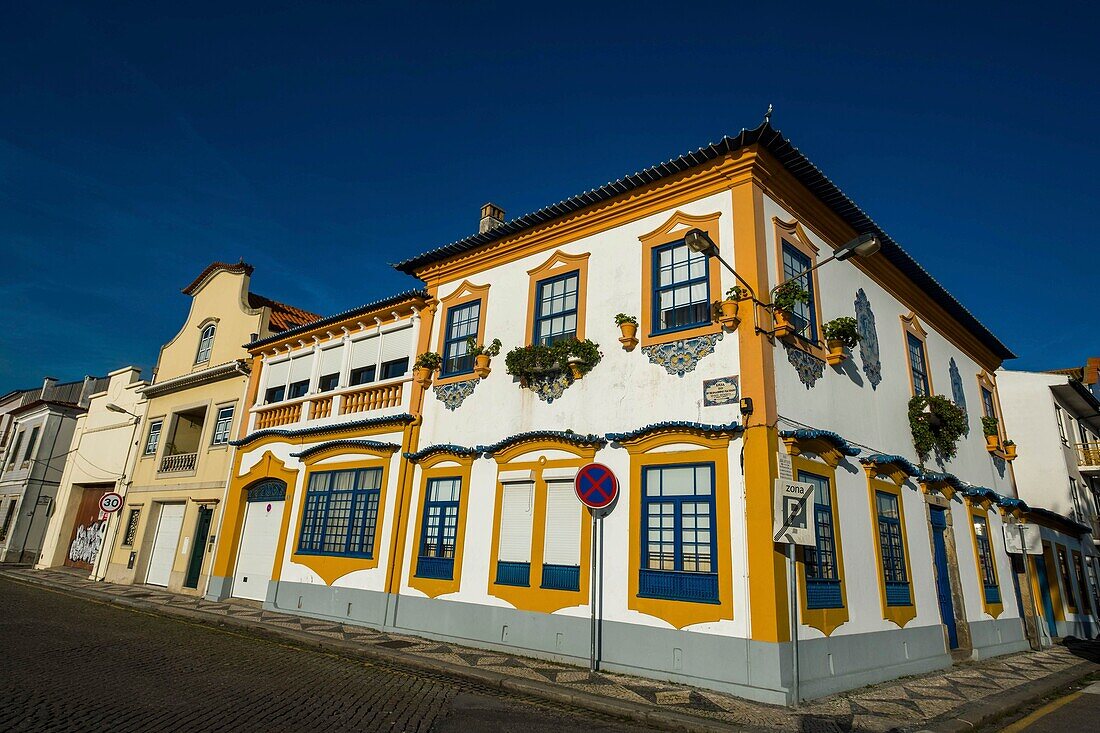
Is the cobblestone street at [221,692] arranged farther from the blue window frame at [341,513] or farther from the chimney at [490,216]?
the chimney at [490,216]

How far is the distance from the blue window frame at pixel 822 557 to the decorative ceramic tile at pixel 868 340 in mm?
3398

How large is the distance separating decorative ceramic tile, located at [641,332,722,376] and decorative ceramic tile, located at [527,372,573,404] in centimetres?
181

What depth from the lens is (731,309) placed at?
1007 cm

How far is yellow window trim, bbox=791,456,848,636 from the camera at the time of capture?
9297 mm

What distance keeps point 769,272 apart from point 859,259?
3.98m

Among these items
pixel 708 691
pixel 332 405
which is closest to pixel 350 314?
pixel 332 405

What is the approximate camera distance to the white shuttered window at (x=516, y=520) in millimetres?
11711

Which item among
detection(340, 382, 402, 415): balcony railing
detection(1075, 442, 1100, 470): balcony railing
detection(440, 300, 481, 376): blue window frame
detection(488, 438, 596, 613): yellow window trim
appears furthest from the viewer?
detection(1075, 442, 1100, 470): balcony railing

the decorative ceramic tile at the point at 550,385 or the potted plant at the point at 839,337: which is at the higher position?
the potted plant at the point at 839,337

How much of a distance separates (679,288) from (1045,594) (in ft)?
55.4

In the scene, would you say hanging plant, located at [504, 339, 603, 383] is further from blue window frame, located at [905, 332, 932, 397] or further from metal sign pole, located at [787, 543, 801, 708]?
blue window frame, located at [905, 332, 932, 397]

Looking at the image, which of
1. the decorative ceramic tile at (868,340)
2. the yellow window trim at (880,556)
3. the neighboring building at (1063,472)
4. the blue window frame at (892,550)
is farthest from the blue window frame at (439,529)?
the neighboring building at (1063,472)

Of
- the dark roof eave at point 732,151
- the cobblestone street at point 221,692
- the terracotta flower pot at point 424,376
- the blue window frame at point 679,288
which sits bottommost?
the cobblestone street at point 221,692

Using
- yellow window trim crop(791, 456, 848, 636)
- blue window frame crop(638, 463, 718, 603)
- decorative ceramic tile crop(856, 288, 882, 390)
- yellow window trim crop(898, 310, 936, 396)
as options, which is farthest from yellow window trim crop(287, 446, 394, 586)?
yellow window trim crop(898, 310, 936, 396)
